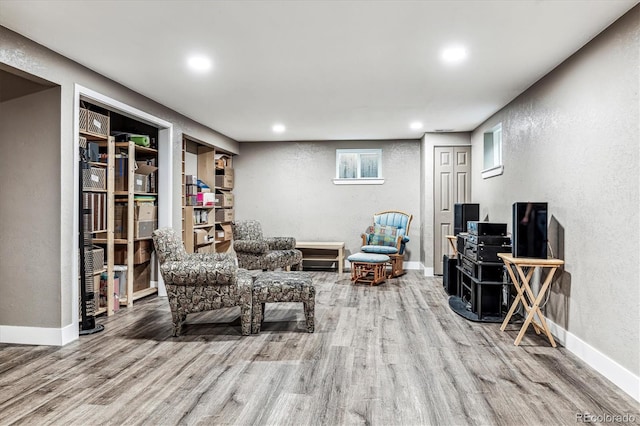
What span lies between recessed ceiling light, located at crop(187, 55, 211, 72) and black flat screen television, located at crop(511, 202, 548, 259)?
2.82m

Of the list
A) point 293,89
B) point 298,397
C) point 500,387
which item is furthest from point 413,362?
point 293,89

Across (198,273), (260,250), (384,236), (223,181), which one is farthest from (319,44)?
(223,181)

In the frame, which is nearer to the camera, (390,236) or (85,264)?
(85,264)

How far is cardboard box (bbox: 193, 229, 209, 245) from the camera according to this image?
586 cm

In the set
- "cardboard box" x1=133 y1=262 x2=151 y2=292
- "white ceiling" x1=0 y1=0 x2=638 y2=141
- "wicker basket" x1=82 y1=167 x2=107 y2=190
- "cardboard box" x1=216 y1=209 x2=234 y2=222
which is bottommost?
"cardboard box" x1=133 y1=262 x2=151 y2=292

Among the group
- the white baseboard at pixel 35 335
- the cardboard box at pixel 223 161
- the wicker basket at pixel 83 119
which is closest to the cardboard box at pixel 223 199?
the cardboard box at pixel 223 161

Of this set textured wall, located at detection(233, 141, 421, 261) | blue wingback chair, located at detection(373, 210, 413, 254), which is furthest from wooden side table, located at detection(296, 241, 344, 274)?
blue wingback chair, located at detection(373, 210, 413, 254)

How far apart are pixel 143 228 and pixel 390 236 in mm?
3714

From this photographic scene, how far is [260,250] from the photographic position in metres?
5.74

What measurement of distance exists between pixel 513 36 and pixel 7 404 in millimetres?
3888

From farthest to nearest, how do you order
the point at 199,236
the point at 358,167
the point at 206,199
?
the point at 358,167
the point at 206,199
the point at 199,236

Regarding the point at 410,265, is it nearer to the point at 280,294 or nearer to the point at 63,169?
the point at 280,294

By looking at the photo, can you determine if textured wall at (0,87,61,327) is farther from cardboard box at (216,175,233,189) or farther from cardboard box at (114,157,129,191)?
cardboard box at (216,175,233,189)

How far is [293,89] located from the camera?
13.3ft
